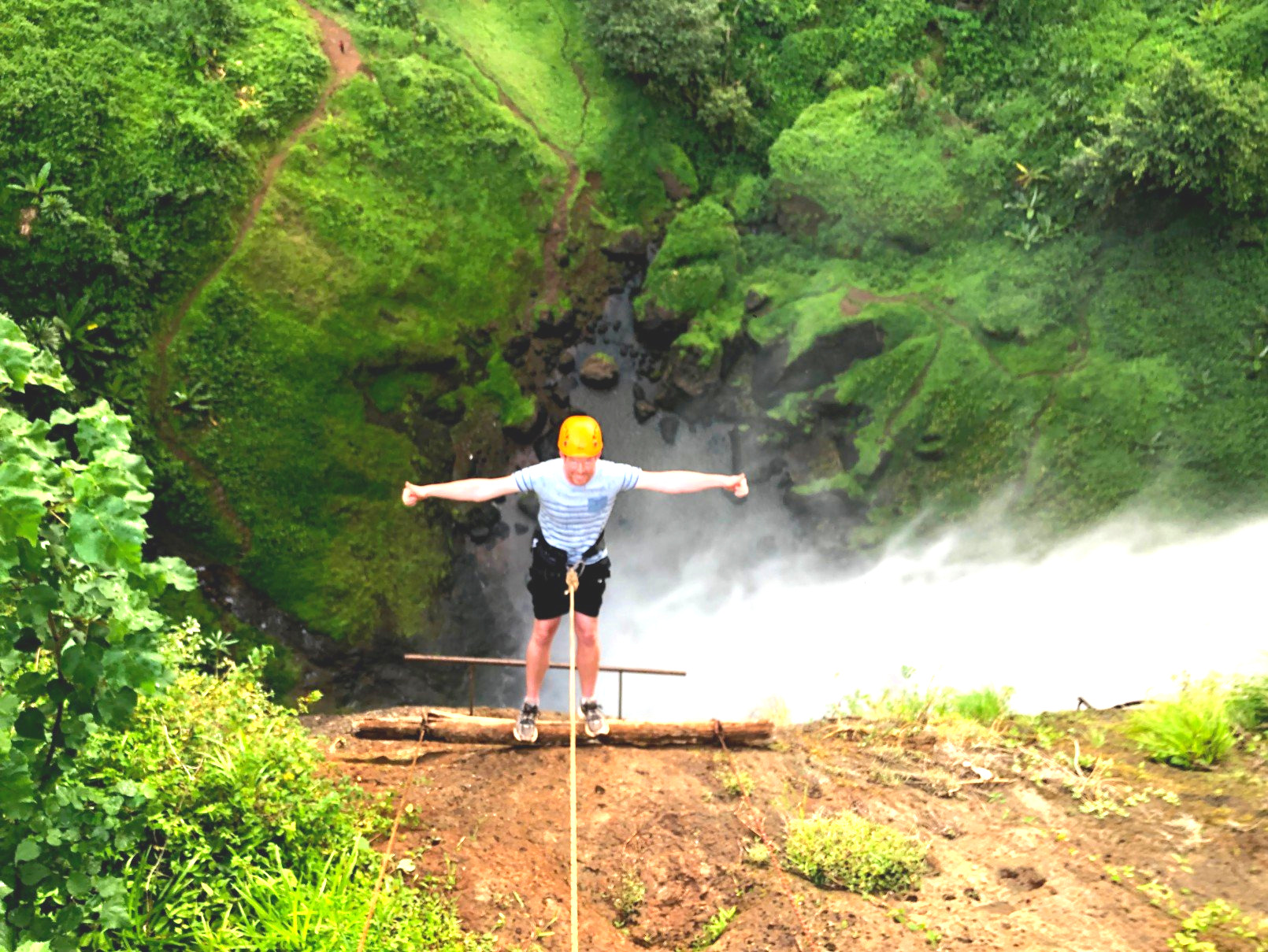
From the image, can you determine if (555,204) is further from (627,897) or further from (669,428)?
(627,897)

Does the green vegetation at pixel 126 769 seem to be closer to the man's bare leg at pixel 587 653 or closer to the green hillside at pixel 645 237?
the man's bare leg at pixel 587 653

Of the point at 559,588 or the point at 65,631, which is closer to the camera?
the point at 65,631

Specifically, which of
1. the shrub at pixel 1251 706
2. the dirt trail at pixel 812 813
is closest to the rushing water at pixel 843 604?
the shrub at pixel 1251 706

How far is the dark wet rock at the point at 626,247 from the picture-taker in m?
14.2

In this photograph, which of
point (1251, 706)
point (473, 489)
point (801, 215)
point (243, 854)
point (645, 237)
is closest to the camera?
point (243, 854)

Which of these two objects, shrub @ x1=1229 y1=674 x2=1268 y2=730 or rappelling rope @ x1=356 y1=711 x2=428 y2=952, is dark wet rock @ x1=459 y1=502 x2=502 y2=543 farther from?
shrub @ x1=1229 y1=674 x2=1268 y2=730

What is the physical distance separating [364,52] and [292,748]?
11.1 metres

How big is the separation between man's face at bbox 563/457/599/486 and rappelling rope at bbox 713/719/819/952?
2311 millimetres

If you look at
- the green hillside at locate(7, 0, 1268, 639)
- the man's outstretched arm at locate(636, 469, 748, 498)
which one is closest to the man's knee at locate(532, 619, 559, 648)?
the man's outstretched arm at locate(636, 469, 748, 498)

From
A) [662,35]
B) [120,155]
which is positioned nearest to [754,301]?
[662,35]

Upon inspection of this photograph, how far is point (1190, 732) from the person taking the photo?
6.42m

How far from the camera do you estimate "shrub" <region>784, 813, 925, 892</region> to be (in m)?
5.15

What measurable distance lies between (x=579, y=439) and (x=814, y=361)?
30.1 feet

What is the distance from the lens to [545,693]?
12.6m
